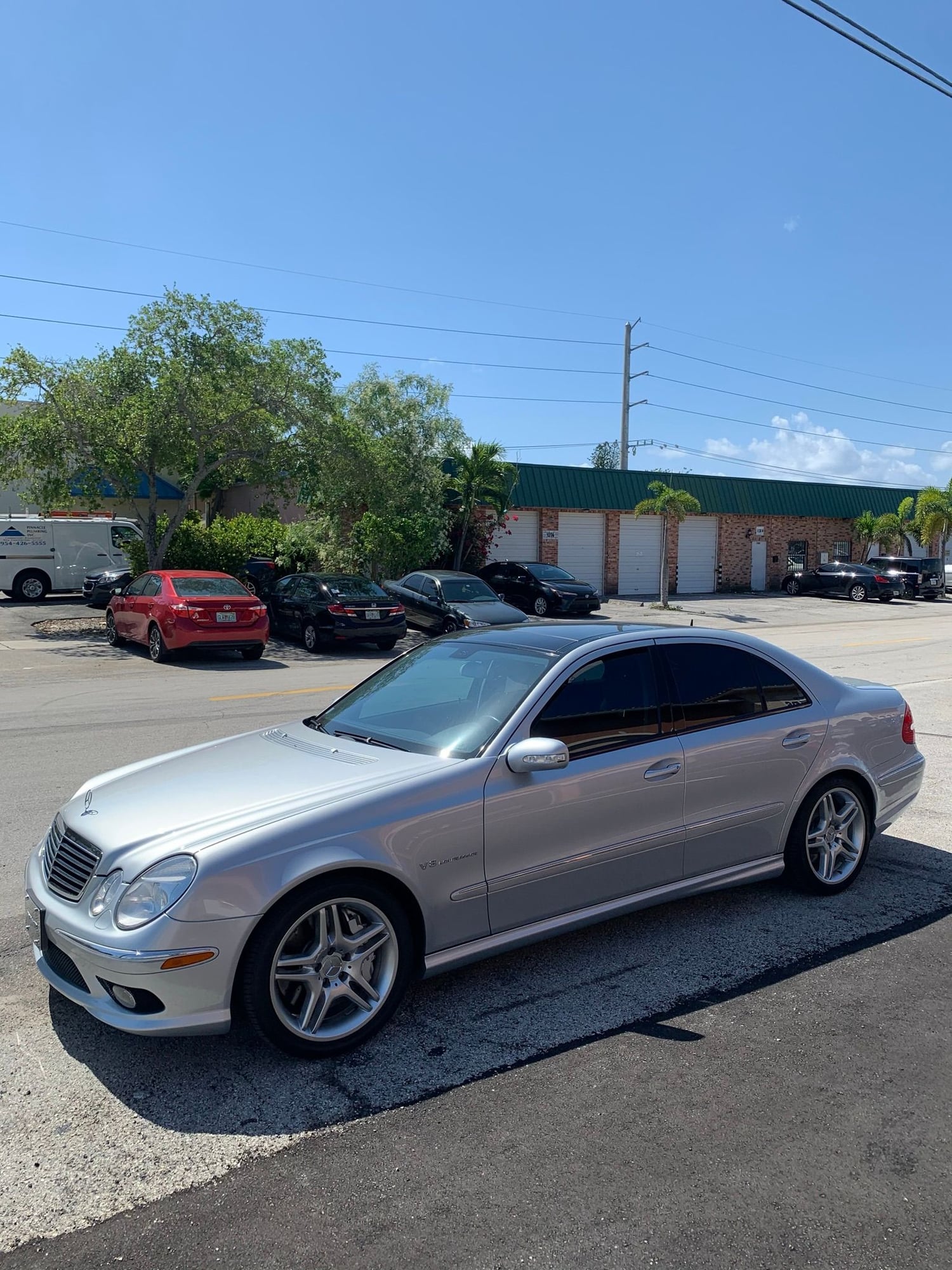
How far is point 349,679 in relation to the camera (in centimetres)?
1498

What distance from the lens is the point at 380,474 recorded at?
23.5 m

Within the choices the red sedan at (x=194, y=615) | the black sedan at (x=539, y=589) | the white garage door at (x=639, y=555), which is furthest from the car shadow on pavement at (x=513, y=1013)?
the white garage door at (x=639, y=555)

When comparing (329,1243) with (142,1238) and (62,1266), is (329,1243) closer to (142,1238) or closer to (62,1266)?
(142,1238)

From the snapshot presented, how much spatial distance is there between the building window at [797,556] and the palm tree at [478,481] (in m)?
16.6

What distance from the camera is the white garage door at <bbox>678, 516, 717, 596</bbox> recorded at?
3822 centimetres

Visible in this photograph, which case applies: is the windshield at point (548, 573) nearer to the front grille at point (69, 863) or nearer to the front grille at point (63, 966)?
the front grille at point (69, 863)

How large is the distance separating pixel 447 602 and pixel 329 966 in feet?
56.0

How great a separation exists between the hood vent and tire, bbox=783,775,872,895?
7.85 ft

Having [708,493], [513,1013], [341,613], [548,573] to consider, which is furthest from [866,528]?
[513,1013]

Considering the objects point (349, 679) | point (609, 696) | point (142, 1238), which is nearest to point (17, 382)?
point (349, 679)

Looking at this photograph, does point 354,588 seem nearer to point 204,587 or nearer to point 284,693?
point 204,587

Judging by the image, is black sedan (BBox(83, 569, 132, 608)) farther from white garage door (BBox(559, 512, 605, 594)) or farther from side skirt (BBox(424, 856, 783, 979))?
side skirt (BBox(424, 856, 783, 979))

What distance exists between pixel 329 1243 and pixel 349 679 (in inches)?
489

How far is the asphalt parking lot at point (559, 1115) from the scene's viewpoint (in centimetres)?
274
